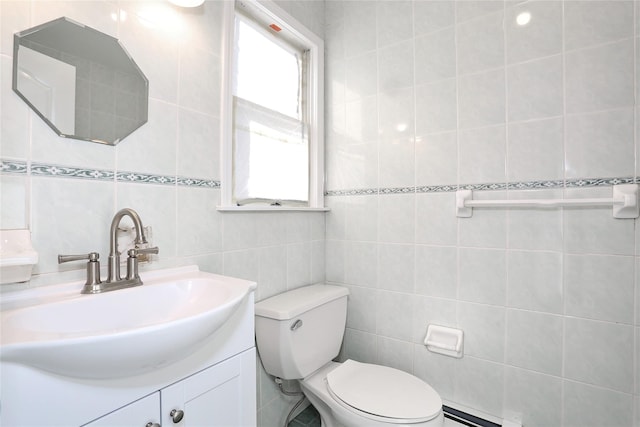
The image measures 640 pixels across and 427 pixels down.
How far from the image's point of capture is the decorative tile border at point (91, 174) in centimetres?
81

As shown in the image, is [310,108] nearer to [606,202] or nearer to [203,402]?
[606,202]

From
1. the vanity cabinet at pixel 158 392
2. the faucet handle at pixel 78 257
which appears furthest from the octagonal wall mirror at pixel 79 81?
the vanity cabinet at pixel 158 392

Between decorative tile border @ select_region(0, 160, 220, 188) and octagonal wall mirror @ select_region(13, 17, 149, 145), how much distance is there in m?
0.10

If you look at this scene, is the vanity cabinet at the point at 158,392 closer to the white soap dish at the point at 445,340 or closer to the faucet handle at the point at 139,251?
the faucet handle at the point at 139,251

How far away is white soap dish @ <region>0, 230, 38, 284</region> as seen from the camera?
71 centimetres

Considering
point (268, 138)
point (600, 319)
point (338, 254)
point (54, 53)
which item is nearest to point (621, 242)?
point (600, 319)

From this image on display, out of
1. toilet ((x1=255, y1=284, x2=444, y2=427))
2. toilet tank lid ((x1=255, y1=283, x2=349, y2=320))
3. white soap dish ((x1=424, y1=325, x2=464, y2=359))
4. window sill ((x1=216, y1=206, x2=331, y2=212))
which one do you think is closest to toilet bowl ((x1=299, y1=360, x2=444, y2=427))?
toilet ((x1=255, y1=284, x2=444, y2=427))

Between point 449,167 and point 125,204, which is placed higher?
point 449,167

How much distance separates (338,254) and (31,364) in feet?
4.77

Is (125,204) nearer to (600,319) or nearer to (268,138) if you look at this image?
(268,138)

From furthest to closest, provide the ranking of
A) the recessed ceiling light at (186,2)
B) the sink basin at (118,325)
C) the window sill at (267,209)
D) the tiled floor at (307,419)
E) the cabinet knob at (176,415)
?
the tiled floor at (307,419) → the window sill at (267,209) → the recessed ceiling light at (186,2) → the cabinet knob at (176,415) → the sink basin at (118,325)

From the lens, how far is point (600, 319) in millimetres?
1216

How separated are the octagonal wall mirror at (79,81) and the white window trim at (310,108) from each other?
34 cm

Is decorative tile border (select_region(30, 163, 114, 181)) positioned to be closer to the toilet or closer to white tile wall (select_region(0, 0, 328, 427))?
white tile wall (select_region(0, 0, 328, 427))
